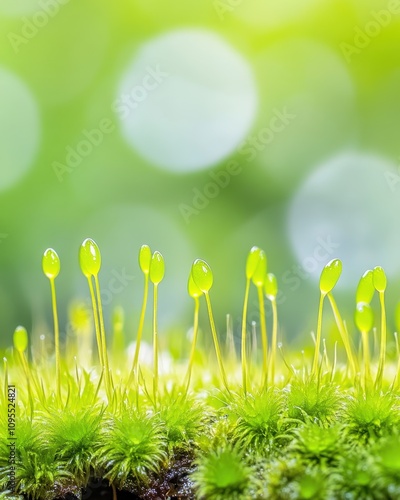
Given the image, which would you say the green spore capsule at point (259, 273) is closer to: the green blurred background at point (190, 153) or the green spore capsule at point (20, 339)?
the green spore capsule at point (20, 339)

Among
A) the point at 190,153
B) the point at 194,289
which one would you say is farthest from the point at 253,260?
the point at 190,153

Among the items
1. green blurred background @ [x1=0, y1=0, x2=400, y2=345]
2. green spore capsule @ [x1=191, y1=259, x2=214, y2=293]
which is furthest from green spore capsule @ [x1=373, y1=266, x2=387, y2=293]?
green blurred background @ [x1=0, y1=0, x2=400, y2=345]

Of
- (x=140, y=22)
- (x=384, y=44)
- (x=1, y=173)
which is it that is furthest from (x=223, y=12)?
(x=1, y=173)

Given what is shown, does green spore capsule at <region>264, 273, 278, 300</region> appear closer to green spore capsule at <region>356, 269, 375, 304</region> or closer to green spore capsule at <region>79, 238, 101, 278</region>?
green spore capsule at <region>356, 269, 375, 304</region>

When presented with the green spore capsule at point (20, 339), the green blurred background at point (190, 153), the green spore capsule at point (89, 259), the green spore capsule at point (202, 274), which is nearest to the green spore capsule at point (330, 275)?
the green spore capsule at point (202, 274)

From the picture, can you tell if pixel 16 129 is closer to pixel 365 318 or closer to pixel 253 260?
pixel 253 260

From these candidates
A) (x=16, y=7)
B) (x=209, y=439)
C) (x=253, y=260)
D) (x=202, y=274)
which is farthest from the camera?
(x=16, y=7)
